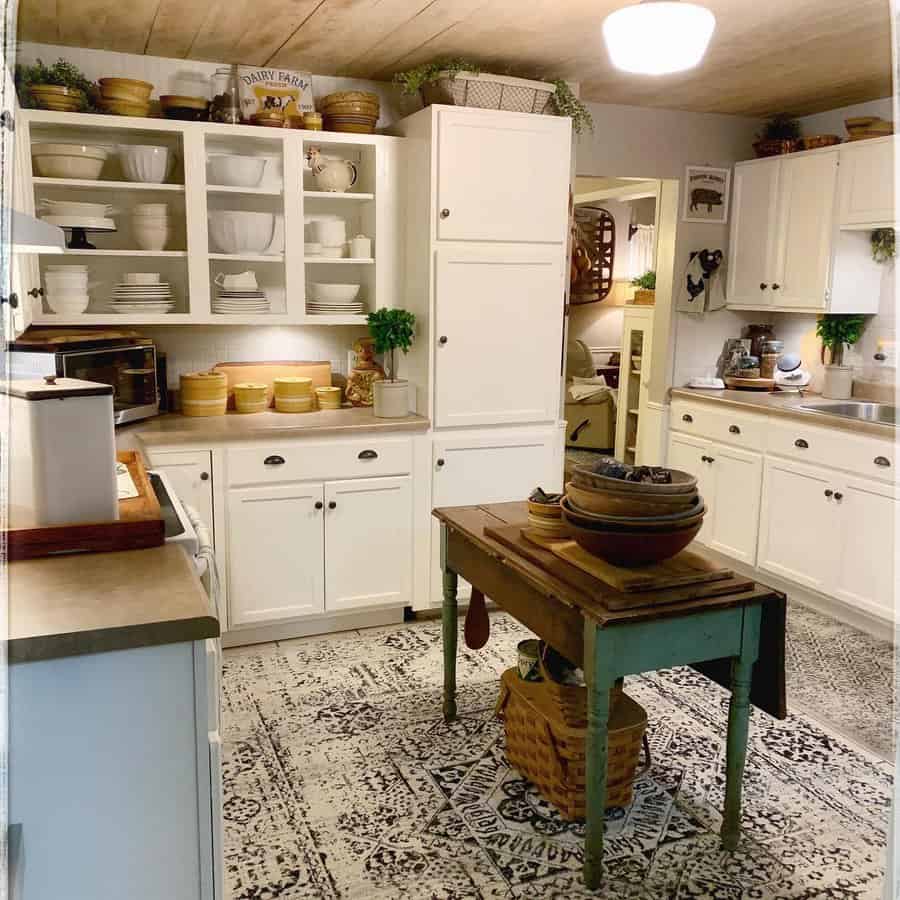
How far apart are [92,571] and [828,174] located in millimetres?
3982

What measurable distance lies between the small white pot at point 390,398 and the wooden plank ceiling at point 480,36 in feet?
4.42

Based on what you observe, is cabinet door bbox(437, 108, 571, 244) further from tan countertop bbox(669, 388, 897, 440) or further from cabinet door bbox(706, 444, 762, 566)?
cabinet door bbox(706, 444, 762, 566)

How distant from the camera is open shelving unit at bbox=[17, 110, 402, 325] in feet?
11.4

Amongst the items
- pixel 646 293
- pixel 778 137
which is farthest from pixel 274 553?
pixel 646 293

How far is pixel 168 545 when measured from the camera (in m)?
1.97

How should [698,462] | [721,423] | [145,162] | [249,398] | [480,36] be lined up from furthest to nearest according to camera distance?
[698,462] → [721,423] → [249,398] → [145,162] → [480,36]

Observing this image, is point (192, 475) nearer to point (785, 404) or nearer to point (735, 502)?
point (735, 502)

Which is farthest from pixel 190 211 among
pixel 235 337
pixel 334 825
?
pixel 334 825

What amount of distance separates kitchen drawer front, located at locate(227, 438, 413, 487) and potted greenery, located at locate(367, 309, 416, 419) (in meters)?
0.15

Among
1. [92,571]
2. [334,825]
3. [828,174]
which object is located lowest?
[334,825]

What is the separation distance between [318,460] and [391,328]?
663 mm

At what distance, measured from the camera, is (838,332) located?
15.2 feet

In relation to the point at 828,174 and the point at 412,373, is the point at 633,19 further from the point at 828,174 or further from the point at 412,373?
the point at 828,174

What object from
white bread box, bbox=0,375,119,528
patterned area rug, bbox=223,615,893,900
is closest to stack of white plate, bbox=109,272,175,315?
patterned area rug, bbox=223,615,893,900
